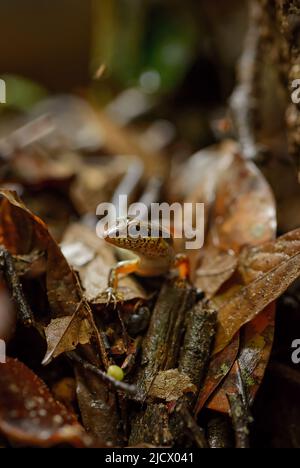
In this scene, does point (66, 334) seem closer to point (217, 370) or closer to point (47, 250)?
point (47, 250)

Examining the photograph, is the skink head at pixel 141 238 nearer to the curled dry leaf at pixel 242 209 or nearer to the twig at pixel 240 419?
the curled dry leaf at pixel 242 209

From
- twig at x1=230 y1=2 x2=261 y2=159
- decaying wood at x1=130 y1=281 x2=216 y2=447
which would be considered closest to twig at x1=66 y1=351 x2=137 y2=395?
decaying wood at x1=130 y1=281 x2=216 y2=447

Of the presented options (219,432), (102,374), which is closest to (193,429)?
(219,432)

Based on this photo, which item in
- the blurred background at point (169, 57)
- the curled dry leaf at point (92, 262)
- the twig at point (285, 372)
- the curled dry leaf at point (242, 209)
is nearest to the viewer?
the twig at point (285, 372)

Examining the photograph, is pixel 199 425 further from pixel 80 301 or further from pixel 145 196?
pixel 145 196

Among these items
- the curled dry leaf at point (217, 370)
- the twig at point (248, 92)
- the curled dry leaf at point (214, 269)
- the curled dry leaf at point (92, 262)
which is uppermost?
the twig at point (248, 92)

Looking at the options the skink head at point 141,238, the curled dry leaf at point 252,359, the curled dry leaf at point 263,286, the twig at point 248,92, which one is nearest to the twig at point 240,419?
the curled dry leaf at point 252,359

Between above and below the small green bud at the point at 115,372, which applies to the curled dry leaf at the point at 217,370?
below
